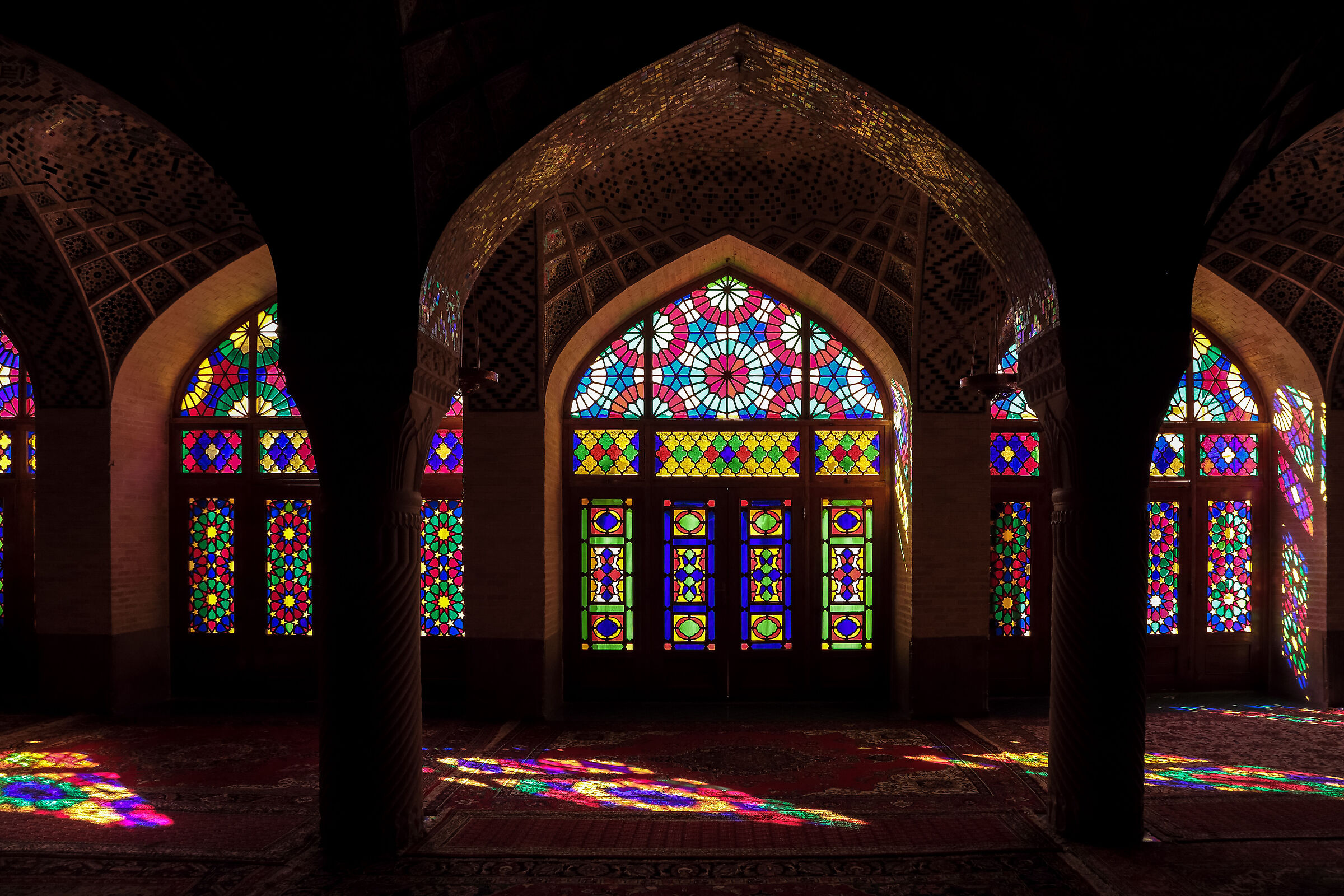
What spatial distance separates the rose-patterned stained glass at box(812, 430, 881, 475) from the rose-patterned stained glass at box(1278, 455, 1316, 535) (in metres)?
3.71

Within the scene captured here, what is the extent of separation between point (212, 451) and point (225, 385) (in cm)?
62

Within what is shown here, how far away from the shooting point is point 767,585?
820 cm

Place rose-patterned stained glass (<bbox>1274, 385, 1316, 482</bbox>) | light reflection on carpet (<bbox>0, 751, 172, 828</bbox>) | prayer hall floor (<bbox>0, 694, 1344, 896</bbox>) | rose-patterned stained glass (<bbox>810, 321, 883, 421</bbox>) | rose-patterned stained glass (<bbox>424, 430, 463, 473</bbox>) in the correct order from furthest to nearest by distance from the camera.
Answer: rose-patterned stained glass (<bbox>810, 321, 883, 421</bbox>)
rose-patterned stained glass (<bbox>424, 430, 463, 473</bbox>)
rose-patterned stained glass (<bbox>1274, 385, 1316, 482</bbox>)
light reflection on carpet (<bbox>0, 751, 172, 828</bbox>)
prayer hall floor (<bbox>0, 694, 1344, 896</bbox>)

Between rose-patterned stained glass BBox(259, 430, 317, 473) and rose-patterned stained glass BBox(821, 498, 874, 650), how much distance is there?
479 cm

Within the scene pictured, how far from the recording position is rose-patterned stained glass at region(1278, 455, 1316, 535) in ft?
26.3

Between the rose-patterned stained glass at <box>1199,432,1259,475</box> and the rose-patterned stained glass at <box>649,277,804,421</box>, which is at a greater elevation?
the rose-patterned stained glass at <box>649,277,804,421</box>

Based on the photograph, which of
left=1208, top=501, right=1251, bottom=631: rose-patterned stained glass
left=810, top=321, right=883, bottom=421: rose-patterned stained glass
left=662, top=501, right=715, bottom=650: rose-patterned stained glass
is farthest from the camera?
left=1208, top=501, right=1251, bottom=631: rose-patterned stained glass

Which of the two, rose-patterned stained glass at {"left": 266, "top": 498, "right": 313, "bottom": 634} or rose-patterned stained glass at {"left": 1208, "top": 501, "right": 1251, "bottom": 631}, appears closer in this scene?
rose-patterned stained glass at {"left": 266, "top": 498, "right": 313, "bottom": 634}

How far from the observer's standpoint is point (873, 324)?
7.64 metres

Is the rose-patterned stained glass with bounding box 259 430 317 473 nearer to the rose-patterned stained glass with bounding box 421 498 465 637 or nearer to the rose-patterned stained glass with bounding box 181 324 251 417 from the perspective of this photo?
the rose-patterned stained glass with bounding box 181 324 251 417

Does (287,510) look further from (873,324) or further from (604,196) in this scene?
(873,324)

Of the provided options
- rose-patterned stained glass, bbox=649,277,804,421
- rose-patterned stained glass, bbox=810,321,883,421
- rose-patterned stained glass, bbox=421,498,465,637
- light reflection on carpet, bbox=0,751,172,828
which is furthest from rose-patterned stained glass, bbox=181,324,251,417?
rose-patterned stained glass, bbox=810,321,883,421

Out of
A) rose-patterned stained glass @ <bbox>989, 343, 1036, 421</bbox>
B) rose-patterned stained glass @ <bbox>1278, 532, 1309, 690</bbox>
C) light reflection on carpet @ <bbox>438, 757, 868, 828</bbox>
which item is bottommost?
light reflection on carpet @ <bbox>438, 757, 868, 828</bbox>

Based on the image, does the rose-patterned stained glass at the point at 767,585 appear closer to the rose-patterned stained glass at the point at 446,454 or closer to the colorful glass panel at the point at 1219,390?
the rose-patterned stained glass at the point at 446,454
